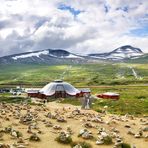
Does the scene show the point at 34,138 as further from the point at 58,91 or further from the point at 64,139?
the point at 58,91

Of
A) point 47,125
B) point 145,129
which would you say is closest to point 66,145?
point 47,125

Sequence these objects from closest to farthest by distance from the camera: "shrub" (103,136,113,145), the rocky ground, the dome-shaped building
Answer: the rocky ground, "shrub" (103,136,113,145), the dome-shaped building

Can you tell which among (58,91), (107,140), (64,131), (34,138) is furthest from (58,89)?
(107,140)

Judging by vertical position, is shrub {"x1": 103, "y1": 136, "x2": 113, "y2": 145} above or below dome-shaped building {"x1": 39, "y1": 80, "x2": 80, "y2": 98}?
above

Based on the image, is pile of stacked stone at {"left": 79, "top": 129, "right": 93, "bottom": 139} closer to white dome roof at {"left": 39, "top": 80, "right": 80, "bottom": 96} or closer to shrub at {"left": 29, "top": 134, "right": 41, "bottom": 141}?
shrub at {"left": 29, "top": 134, "right": 41, "bottom": 141}

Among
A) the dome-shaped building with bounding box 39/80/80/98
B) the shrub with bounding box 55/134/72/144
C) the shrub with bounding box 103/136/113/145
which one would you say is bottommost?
the dome-shaped building with bounding box 39/80/80/98

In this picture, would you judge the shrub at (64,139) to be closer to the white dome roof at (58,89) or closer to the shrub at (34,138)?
the shrub at (34,138)

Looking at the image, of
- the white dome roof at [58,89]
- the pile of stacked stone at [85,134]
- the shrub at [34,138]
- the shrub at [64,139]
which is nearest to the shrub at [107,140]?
the pile of stacked stone at [85,134]

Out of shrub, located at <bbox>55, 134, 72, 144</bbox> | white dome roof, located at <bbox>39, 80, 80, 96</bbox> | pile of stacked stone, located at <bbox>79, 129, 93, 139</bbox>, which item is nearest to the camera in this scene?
shrub, located at <bbox>55, 134, 72, 144</bbox>

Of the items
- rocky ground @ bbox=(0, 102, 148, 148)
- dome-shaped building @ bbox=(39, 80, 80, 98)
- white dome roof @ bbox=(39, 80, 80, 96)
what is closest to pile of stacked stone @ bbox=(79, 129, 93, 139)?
rocky ground @ bbox=(0, 102, 148, 148)

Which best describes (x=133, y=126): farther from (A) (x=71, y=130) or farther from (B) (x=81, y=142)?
(B) (x=81, y=142)

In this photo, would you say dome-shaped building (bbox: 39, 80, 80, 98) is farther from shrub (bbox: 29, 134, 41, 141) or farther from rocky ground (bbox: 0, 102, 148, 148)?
shrub (bbox: 29, 134, 41, 141)

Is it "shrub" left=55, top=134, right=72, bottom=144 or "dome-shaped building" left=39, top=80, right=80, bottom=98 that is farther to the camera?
"dome-shaped building" left=39, top=80, right=80, bottom=98

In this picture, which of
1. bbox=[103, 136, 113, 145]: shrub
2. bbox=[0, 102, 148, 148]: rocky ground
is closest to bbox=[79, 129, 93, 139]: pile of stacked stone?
bbox=[0, 102, 148, 148]: rocky ground
